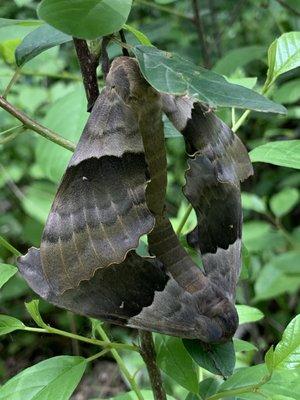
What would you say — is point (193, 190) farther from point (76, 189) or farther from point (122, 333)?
point (122, 333)

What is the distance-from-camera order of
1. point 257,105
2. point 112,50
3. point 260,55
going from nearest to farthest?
1. point 257,105
2. point 112,50
3. point 260,55

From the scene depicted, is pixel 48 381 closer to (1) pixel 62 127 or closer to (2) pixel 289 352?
(2) pixel 289 352

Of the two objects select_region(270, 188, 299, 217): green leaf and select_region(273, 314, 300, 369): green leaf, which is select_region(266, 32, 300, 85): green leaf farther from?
select_region(270, 188, 299, 217): green leaf

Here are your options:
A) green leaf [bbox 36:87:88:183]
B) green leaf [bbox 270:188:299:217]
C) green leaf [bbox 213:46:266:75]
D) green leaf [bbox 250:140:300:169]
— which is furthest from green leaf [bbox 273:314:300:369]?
green leaf [bbox 270:188:299:217]

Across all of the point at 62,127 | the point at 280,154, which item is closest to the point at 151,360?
the point at 280,154

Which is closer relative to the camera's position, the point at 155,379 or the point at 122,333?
the point at 155,379

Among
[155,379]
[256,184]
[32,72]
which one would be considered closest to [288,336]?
[155,379]

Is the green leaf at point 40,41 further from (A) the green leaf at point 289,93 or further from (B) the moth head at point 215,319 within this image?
(A) the green leaf at point 289,93

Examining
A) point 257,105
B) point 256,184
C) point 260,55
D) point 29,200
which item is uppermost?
point 257,105
